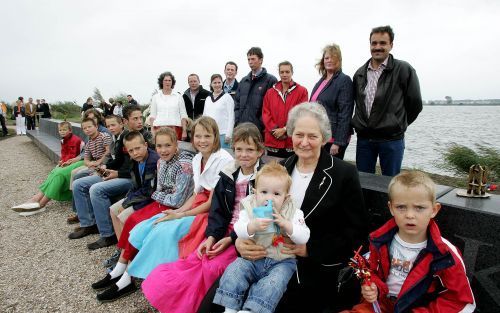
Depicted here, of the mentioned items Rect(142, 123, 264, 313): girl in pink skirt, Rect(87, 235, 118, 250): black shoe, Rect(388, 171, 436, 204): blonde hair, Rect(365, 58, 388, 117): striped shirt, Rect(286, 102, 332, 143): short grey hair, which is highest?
Rect(365, 58, 388, 117): striped shirt

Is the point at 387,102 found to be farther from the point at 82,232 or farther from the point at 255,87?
the point at 82,232

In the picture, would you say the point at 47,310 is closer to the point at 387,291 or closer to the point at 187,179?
the point at 187,179

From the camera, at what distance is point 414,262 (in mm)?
1807

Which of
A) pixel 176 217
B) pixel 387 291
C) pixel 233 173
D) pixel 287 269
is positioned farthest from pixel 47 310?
pixel 387 291

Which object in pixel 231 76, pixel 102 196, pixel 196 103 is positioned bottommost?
pixel 102 196

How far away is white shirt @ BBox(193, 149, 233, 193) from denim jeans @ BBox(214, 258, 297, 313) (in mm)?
1258

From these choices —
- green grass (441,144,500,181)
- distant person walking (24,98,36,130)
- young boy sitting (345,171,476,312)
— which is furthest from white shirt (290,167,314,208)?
distant person walking (24,98,36,130)

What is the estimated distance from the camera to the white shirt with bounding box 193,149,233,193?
3316mm

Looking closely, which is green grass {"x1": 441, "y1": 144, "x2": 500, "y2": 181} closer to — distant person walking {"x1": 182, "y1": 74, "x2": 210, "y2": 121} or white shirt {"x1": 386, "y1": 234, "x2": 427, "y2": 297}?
distant person walking {"x1": 182, "y1": 74, "x2": 210, "y2": 121}

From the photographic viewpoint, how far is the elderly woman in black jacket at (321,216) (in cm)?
213

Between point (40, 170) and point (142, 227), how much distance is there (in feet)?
27.3

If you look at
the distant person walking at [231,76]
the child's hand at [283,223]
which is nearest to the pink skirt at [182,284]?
the child's hand at [283,223]

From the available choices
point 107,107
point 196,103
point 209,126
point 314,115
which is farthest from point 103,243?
point 107,107

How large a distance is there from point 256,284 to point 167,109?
4.91m
